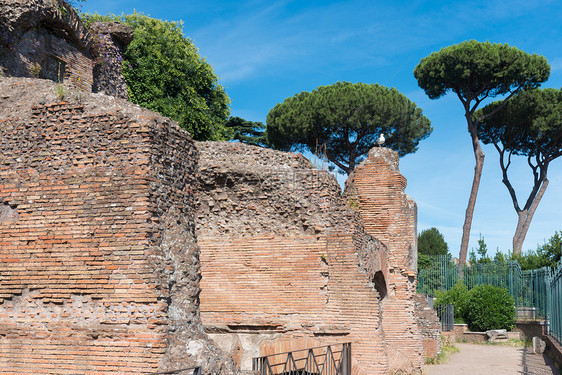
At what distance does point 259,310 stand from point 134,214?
415cm

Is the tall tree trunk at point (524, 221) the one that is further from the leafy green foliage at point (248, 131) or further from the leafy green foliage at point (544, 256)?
the leafy green foliage at point (248, 131)

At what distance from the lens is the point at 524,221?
31.0m

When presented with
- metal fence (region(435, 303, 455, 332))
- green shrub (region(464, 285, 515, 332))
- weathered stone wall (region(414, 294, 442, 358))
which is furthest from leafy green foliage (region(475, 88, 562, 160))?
weathered stone wall (region(414, 294, 442, 358))

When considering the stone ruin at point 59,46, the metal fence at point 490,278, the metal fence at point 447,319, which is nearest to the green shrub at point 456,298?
the metal fence at point 447,319

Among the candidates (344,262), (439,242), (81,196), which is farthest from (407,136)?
(81,196)

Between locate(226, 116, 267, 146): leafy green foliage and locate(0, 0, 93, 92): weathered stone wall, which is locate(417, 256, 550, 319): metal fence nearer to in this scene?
locate(226, 116, 267, 146): leafy green foliage

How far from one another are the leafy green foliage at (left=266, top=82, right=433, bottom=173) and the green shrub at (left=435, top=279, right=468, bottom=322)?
22.0 ft

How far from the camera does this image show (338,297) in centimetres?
966

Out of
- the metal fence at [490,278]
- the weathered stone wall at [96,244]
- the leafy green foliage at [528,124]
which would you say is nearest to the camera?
the weathered stone wall at [96,244]

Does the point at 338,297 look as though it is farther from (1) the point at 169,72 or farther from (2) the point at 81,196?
(1) the point at 169,72

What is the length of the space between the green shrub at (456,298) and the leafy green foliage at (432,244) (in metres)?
11.2

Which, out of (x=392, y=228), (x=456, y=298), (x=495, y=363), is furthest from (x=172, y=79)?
(x=456, y=298)

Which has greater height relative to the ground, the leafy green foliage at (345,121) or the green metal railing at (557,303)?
the leafy green foliage at (345,121)

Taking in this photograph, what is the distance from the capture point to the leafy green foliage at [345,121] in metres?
26.2
